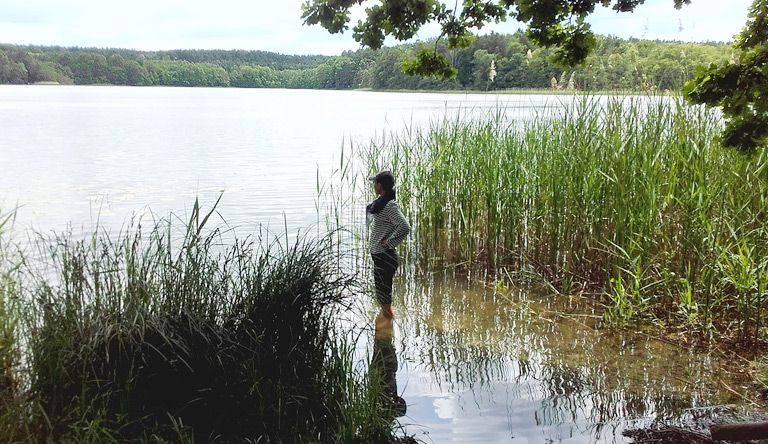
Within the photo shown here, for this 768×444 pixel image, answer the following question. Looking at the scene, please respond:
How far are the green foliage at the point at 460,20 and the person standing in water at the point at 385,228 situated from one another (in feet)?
3.92

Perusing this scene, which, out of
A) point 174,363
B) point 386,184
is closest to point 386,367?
point 386,184

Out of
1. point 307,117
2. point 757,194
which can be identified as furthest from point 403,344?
point 307,117

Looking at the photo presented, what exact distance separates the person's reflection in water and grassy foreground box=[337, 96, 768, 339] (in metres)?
1.76

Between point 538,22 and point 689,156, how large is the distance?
3.20 metres

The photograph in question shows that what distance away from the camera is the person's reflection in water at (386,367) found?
13.2 feet

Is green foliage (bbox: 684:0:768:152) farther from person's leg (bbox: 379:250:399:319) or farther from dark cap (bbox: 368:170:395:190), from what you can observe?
person's leg (bbox: 379:250:399:319)

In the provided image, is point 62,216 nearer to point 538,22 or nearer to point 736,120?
point 538,22

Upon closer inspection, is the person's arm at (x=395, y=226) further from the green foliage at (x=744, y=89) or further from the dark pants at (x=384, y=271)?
the green foliage at (x=744, y=89)

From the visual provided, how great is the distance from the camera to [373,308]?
6.21 metres

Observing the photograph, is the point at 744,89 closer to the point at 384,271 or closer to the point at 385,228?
the point at 385,228

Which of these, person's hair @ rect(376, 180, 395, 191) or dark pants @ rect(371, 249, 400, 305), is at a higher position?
person's hair @ rect(376, 180, 395, 191)

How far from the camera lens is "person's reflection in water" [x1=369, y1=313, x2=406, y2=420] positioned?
4.02 metres

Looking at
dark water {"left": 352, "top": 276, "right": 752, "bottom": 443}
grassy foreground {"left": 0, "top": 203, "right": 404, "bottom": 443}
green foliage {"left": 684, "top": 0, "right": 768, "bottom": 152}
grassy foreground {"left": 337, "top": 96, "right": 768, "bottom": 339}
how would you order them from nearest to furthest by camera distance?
green foliage {"left": 684, "top": 0, "right": 768, "bottom": 152}, grassy foreground {"left": 0, "top": 203, "right": 404, "bottom": 443}, dark water {"left": 352, "top": 276, "right": 752, "bottom": 443}, grassy foreground {"left": 337, "top": 96, "right": 768, "bottom": 339}

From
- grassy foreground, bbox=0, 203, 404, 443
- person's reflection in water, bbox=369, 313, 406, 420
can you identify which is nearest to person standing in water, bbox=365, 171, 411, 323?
person's reflection in water, bbox=369, 313, 406, 420
